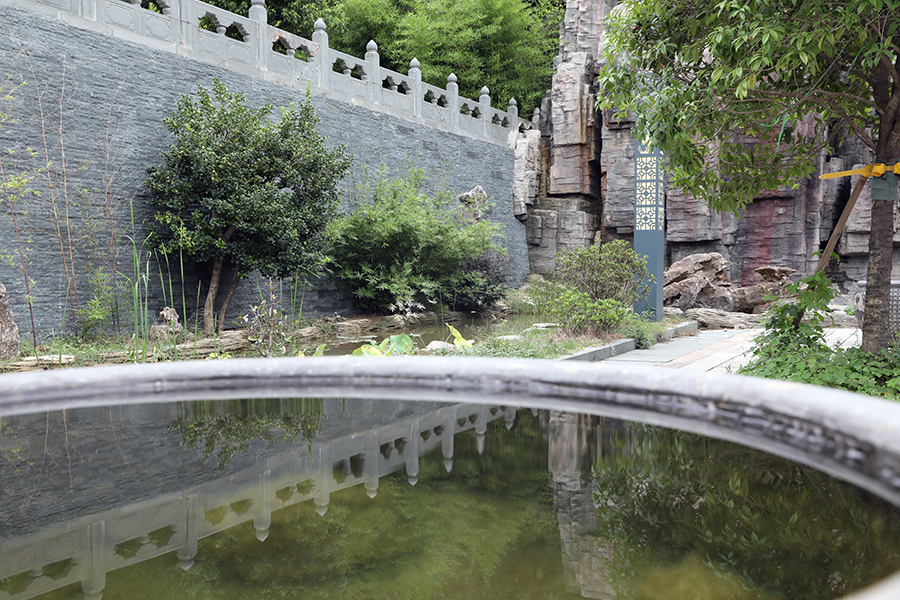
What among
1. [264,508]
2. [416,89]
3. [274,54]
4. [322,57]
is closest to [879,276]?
[264,508]

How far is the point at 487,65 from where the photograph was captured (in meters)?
15.9

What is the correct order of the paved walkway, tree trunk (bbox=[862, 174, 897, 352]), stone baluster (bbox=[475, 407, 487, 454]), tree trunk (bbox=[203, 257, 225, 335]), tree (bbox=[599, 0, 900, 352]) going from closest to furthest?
stone baluster (bbox=[475, 407, 487, 454]) → tree (bbox=[599, 0, 900, 352]) → tree trunk (bbox=[862, 174, 897, 352]) → the paved walkway → tree trunk (bbox=[203, 257, 225, 335])

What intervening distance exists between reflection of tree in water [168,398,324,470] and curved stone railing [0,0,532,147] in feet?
24.1

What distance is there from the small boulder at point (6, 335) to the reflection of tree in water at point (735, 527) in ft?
20.7

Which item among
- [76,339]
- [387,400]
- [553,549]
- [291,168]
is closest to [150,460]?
[387,400]

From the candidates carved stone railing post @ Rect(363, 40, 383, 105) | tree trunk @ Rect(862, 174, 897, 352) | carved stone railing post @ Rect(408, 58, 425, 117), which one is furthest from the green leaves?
carved stone railing post @ Rect(408, 58, 425, 117)

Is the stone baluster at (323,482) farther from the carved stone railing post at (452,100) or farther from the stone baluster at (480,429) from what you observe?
the carved stone railing post at (452,100)

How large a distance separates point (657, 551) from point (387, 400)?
1055 millimetres

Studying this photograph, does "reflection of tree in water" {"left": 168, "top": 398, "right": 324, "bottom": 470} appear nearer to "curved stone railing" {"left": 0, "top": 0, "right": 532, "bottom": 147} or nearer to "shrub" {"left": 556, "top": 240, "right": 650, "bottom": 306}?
"shrub" {"left": 556, "top": 240, "right": 650, "bottom": 306}

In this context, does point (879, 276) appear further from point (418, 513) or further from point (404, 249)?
point (404, 249)

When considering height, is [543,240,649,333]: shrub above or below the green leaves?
below

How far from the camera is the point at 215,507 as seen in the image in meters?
1.23

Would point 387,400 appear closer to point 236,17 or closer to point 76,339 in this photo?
point 76,339

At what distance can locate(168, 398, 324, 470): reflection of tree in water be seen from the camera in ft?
5.34
